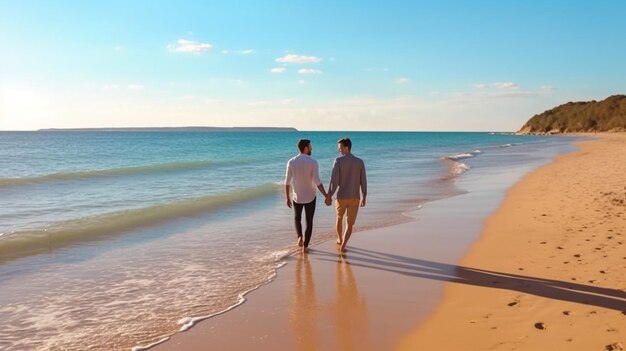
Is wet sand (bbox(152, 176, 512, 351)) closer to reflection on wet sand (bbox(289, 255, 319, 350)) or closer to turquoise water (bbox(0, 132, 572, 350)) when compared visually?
reflection on wet sand (bbox(289, 255, 319, 350))

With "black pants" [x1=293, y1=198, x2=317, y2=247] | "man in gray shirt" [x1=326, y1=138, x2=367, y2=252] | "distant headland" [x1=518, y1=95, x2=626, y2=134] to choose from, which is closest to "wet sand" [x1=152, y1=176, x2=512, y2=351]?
"black pants" [x1=293, y1=198, x2=317, y2=247]

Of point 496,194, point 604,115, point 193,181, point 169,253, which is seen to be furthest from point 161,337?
point 604,115

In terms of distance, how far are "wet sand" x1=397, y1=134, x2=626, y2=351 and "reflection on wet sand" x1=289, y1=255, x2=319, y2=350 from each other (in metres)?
0.82

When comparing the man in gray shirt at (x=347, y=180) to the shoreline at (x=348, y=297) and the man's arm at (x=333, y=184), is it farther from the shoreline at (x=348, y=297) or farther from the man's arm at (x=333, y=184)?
the shoreline at (x=348, y=297)

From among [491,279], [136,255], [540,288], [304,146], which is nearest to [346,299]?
[491,279]

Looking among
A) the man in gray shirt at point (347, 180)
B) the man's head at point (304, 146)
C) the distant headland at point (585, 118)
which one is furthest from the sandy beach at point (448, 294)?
the distant headland at point (585, 118)

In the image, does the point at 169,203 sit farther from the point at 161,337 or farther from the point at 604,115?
the point at 604,115

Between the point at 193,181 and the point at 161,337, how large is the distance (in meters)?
18.2

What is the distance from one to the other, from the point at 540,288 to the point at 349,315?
7.56 feet

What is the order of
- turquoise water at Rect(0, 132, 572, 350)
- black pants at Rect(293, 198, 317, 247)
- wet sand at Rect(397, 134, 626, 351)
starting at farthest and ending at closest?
black pants at Rect(293, 198, 317, 247) → turquoise water at Rect(0, 132, 572, 350) → wet sand at Rect(397, 134, 626, 351)

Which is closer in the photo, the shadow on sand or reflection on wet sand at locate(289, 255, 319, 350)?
reflection on wet sand at locate(289, 255, 319, 350)

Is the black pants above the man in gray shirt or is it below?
below

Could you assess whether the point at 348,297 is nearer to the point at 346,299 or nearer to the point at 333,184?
the point at 346,299

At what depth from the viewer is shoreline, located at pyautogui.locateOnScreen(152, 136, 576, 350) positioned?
4.56 m
